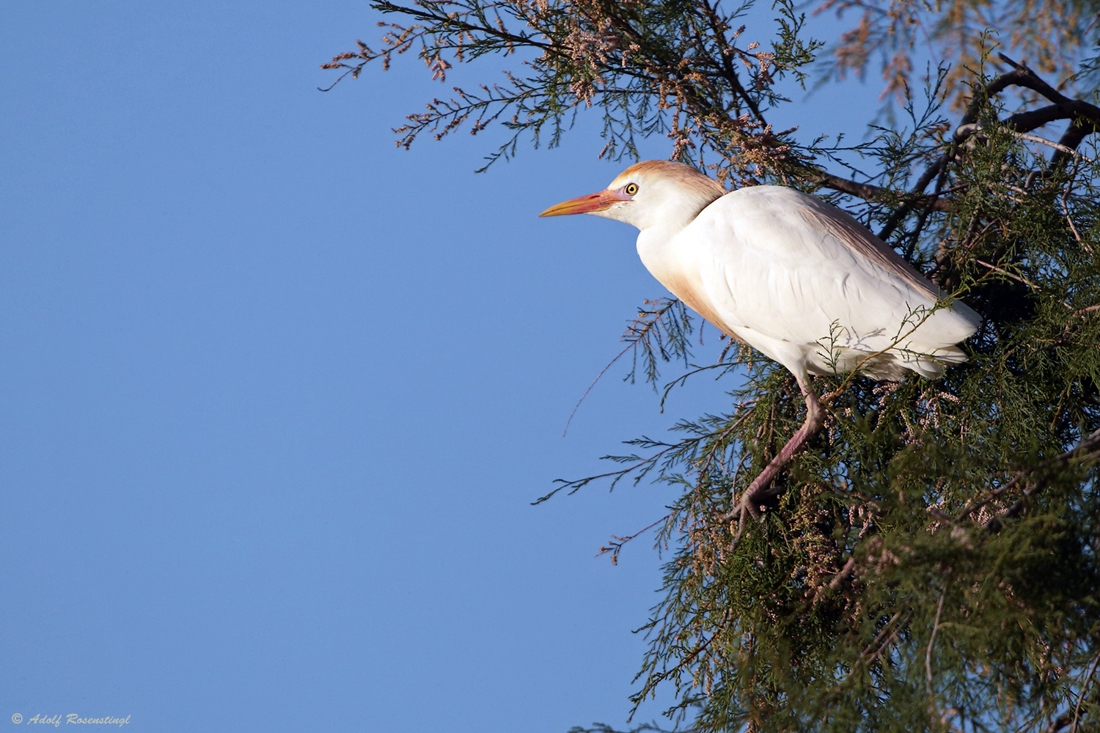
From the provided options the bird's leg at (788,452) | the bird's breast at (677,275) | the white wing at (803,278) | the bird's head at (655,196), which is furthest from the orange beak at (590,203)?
the bird's leg at (788,452)

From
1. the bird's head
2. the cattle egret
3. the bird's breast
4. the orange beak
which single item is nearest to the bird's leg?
the cattle egret

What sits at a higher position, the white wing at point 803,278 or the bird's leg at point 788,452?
the white wing at point 803,278

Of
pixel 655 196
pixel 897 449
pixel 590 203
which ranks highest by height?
pixel 590 203

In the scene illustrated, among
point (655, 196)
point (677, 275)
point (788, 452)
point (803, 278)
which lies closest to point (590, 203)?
point (655, 196)

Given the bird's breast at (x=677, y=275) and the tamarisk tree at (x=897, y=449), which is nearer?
the tamarisk tree at (x=897, y=449)

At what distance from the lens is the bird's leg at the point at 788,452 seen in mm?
2043

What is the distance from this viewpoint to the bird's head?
2.28 m

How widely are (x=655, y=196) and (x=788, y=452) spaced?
2.45 feet

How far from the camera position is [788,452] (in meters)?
2.08

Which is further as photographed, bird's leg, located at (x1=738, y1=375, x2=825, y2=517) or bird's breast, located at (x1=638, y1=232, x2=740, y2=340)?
bird's breast, located at (x1=638, y1=232, x2=740, y2=340)

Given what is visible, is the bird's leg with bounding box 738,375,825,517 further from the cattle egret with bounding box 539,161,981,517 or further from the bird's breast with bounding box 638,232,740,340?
the bird's breast with bounding box 638,232,740,340

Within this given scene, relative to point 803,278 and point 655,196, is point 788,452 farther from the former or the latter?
point 655,196

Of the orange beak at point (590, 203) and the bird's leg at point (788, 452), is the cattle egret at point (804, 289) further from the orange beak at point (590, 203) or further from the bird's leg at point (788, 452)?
the orange beak at point (590, 203)

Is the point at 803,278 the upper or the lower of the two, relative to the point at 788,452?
upper
